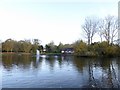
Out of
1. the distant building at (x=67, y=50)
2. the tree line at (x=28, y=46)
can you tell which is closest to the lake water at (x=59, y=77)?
the tree line at (x=28, y=46)

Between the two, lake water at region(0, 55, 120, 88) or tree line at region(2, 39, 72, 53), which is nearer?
lake water at region(0, 55, 120, 88)

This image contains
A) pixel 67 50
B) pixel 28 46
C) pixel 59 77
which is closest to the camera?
pixel 59 77

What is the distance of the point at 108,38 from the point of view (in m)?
44.4

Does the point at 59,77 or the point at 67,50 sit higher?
the point at 67,50

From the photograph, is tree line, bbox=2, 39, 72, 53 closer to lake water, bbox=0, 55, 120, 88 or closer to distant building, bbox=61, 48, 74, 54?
distant building, bbox=61, 48, 74, 54

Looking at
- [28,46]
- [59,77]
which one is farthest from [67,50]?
[59,77]

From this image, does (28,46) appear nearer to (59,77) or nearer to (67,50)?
(67,50)

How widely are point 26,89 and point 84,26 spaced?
3836 centimetres

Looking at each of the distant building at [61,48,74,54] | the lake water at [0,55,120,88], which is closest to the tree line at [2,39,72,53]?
the distant building at [61,48,74,54]

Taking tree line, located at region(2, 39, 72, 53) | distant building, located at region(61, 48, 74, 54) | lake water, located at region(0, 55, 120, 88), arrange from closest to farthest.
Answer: lake water, located at region(0, 55, 120, 88) < tree line, located at region(2, 39, 72, 53) < distant building, located at region(61, 48, 74, 54)

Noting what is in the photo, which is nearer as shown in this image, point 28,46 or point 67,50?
point 28,46

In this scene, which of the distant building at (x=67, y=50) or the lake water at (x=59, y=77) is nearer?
the lake water at (x=59, y=77)

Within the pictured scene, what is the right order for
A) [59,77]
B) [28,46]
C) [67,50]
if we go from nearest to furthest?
1. [59,77]
2. [28,46]
3. [67,50]

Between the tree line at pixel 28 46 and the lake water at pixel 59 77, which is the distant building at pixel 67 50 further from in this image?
the lake water at pixel 59 77
